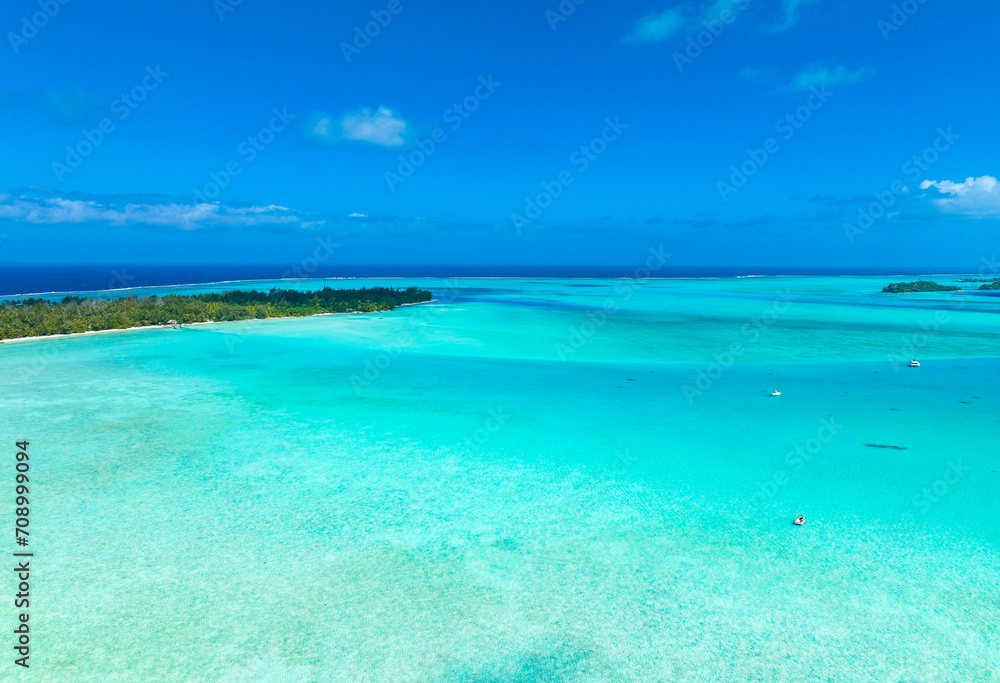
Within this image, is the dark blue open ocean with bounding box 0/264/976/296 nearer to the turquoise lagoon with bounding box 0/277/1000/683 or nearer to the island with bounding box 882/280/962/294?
the turquoise lagoon with bounding box 0/277/1000/683

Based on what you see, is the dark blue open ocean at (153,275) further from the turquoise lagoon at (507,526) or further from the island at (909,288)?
the island at (909,288)

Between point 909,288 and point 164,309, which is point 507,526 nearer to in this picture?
point 164,309

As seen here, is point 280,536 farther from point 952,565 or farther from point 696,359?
point 696,359

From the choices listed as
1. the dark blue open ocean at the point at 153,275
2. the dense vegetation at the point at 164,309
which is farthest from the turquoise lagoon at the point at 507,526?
the dark blue open ocean at the point at 153,275

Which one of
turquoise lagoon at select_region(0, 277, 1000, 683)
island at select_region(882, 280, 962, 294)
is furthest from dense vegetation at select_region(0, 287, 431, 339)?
island at select_region(882, 280, 962, 294)

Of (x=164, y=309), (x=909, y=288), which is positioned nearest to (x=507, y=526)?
(x=164, y=309)

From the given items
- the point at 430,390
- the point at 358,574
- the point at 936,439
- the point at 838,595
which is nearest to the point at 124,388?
the point at 430,390
